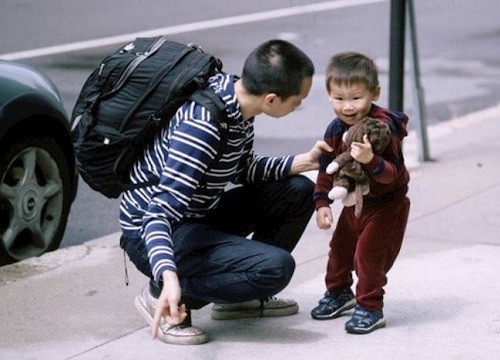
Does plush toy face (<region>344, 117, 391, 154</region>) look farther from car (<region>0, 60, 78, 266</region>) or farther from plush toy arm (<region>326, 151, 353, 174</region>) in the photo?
car (<region>0, 60, 78, 266</region>)

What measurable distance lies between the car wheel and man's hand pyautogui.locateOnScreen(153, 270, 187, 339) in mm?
1949

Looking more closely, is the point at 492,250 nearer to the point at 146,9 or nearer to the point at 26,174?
the point at 26,174

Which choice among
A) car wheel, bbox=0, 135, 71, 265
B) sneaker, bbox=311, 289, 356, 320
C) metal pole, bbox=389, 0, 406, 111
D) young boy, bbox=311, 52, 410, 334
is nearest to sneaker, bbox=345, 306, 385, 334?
young boy, bbox=311, 52, 410, 334

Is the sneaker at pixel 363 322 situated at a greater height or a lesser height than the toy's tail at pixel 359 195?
lesser

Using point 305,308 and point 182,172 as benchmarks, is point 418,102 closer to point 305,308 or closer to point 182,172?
point 305,308

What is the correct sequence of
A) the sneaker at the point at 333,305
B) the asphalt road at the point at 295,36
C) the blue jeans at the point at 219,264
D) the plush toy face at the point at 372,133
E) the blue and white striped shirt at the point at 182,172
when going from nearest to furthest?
the blue and white striped shirt at the point at 182,172 → the plush toy face at the point at 372,133 → the blue jeans at the point at 219,264 → the sneaker at the point at 333,305 → the asphalt road at the point at 295,36

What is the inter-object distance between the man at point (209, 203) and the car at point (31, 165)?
50.7 inches

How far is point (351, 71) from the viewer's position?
4.87 m

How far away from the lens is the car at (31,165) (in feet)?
20.4

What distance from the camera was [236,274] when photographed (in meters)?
4.91

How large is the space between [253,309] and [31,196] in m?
1.54

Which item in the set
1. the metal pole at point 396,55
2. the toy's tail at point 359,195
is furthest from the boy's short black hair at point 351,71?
the metal pole at point 396,55

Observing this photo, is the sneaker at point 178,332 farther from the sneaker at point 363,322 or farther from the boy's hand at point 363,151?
the boy's hand at point 363,151

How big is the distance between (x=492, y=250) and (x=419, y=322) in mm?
1233
